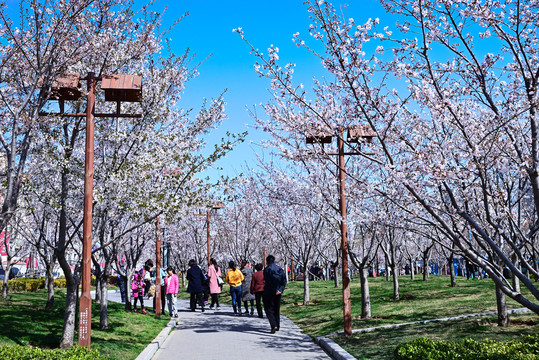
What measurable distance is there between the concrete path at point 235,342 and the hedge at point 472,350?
3.19 meters

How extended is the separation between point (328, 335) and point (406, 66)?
7.12 m

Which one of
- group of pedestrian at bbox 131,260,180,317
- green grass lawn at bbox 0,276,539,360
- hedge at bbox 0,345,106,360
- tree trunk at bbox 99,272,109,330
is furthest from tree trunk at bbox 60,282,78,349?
group of pedestrian at bbox 131,260,180,317

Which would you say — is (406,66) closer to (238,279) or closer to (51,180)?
(51,180)

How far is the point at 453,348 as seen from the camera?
7027 millimetres

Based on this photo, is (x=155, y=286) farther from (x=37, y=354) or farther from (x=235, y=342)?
(x=37, y=354)

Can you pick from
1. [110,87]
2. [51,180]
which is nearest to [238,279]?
[51,180]

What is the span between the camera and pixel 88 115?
905 centimetres

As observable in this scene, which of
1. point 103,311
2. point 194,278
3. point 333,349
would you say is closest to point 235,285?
point 194,278

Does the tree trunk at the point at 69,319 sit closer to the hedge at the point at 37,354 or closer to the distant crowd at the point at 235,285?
the hedge at the point at 37,354

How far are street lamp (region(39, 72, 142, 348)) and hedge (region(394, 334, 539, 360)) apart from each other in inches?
194

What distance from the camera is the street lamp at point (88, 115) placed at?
8562 millimetres

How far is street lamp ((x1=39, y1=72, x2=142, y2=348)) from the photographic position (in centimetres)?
856

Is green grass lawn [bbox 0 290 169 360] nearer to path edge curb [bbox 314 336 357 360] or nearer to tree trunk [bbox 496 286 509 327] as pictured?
path edge curb [bbox 314 336 357 360]

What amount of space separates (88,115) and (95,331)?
5.89 m
